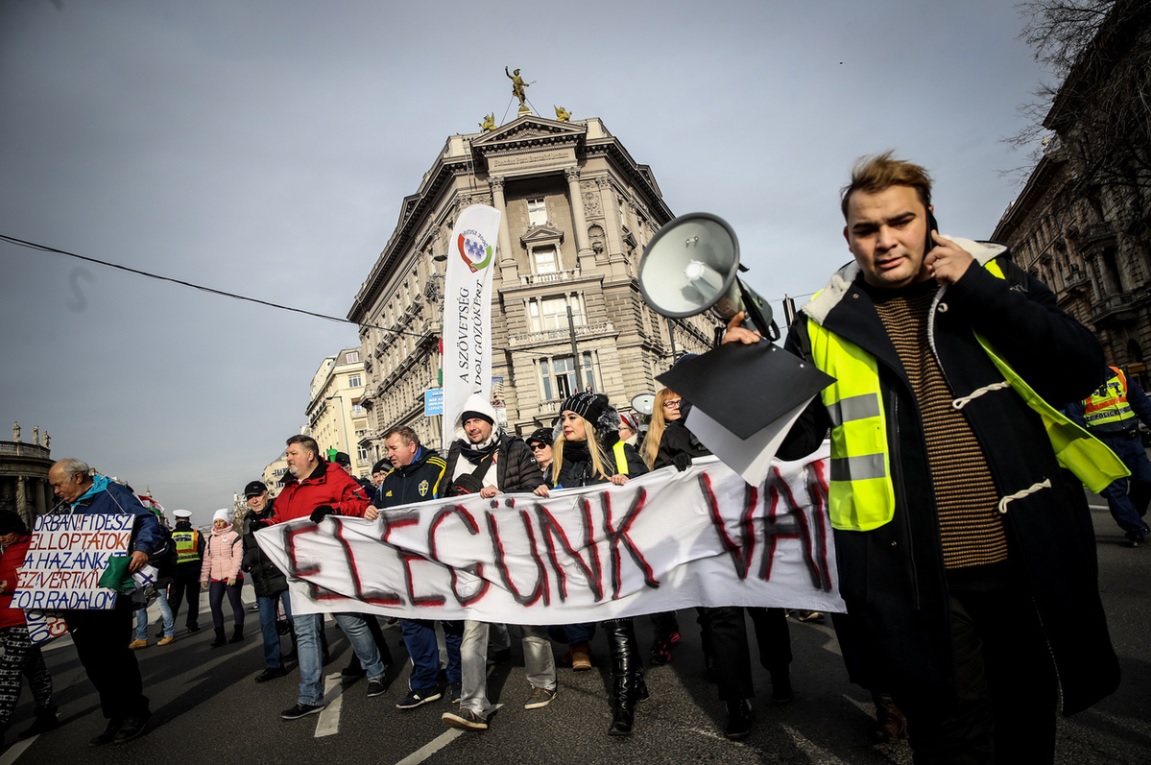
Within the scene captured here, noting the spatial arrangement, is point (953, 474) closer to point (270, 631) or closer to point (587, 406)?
point (587, 406)

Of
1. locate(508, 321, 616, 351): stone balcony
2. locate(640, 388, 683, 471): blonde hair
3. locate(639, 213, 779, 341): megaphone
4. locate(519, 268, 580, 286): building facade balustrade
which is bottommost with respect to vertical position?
locate(640, 388, 683, 471): blonde hair

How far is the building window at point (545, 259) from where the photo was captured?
4416 centimetres

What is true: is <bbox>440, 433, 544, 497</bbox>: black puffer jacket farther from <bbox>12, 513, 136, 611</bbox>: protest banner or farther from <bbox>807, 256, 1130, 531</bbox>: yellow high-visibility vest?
<bbox>807, 256, 1130, 531</bbox>: yellow high-visibility vest

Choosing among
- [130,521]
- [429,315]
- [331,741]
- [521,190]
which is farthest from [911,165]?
[429,315]

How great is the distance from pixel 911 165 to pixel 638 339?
40.6 metres

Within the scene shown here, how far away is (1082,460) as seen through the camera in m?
1.89

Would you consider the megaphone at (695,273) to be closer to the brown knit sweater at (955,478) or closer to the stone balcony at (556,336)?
the brown knit sweater at (955,478)

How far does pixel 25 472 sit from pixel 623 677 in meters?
93.6

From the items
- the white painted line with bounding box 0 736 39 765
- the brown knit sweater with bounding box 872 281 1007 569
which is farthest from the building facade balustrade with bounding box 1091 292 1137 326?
the white painted line with bounding box 0 736 39 765

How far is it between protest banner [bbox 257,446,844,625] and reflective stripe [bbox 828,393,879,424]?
2320 mm

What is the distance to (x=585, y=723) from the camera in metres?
4.26

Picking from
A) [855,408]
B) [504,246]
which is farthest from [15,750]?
[504,246]

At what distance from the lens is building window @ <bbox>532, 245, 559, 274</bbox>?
44156 mm

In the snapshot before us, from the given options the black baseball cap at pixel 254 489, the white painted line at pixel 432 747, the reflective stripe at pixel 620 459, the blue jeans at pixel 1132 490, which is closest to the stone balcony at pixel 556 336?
the black baseball cap at pixel 254 489
